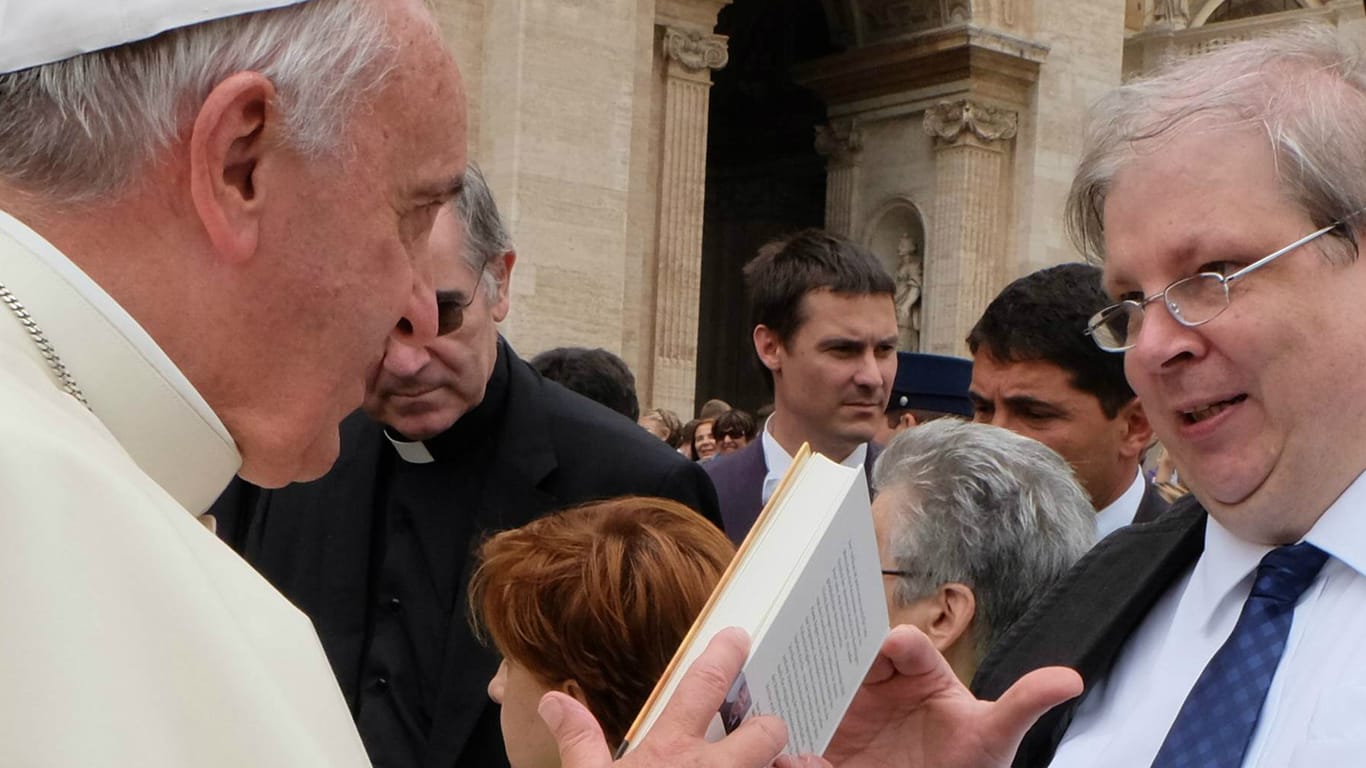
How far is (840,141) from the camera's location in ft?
59.8

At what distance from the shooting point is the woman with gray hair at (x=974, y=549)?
311 centimetres

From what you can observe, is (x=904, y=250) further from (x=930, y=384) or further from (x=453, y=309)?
(x=453, y=309)

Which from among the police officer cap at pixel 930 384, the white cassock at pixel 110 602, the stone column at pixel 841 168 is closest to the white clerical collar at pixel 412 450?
the white cassock at pixel 110 602

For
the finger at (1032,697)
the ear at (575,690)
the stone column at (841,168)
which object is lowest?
the ear at (575,690)

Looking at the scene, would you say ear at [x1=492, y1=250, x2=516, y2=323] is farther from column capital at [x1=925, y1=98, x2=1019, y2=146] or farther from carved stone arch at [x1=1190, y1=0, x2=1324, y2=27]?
carved stone arch at [x1=1190, y1=0, x2=1324, y2=27]

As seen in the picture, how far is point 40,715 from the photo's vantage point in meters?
1.04

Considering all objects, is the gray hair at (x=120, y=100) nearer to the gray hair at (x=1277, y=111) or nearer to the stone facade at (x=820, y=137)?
the gray hair at (x=1277, y=111)

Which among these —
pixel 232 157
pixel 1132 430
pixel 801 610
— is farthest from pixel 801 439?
pixel 232 157

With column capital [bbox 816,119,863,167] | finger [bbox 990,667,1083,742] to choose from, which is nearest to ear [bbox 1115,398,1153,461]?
finger [bbox 990,667,1083,742]

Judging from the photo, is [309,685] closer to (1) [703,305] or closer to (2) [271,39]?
(2) [271,39]

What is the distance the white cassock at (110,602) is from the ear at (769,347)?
4235mm

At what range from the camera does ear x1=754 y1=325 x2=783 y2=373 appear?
555 centimetres

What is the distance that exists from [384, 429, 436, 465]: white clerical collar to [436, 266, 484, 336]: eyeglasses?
27 cm

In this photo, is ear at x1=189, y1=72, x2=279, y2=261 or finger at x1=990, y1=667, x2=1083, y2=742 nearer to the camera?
ear at x1=189, y1=72, x2=279, y2=261
